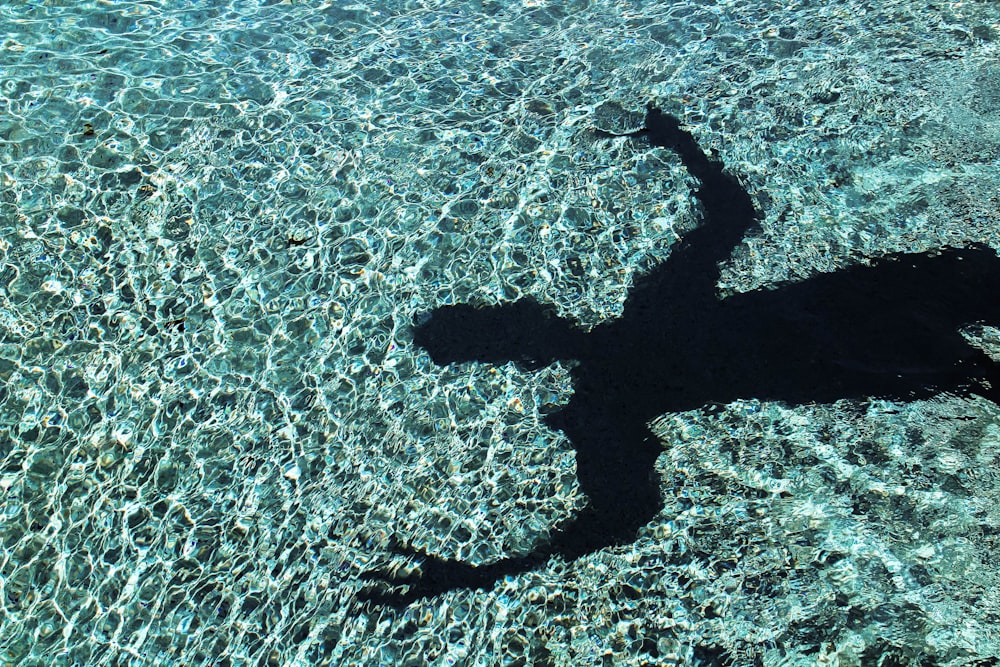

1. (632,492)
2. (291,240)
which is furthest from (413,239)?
(632,492)

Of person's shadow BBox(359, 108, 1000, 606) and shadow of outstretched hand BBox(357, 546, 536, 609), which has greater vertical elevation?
person's shadow BBox(359, 108, 1000, 606)

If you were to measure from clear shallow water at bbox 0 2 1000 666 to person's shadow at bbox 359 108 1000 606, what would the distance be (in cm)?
6

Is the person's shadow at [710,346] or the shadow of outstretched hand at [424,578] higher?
the person's shadow at [710,346]

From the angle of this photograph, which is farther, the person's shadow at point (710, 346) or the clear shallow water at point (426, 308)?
the person's shadow at point (710, 346)

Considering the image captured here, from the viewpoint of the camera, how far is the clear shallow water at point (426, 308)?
1934 millimetres

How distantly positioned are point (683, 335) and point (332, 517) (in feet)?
3.65

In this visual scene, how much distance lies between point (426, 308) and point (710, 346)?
33.5 inches

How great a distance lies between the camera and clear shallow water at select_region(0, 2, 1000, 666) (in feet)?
6.34

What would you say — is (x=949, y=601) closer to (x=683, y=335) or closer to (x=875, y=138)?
(x=683, y=335)

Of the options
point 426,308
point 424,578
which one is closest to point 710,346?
point 426,308

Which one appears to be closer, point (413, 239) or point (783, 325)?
point (783, 325)

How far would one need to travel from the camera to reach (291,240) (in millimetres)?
2684

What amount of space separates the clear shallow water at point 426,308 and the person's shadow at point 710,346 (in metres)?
0.06

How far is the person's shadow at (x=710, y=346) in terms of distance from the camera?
85.8 inches
